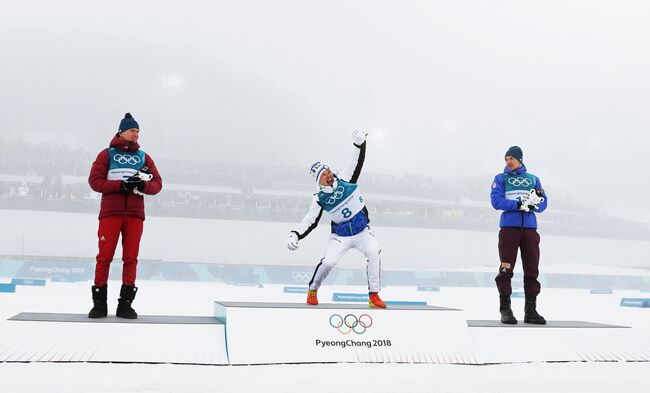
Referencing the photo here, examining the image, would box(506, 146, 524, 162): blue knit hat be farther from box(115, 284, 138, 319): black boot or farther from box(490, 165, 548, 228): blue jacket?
box(115, 284, 138, 319): black boot

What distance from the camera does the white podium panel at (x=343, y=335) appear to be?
18.8 ft

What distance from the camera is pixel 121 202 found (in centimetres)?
621

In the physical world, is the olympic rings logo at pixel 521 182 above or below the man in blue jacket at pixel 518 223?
above

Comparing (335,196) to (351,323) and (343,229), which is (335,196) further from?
(351,323)

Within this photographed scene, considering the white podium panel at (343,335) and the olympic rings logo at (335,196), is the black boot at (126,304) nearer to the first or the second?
the white podium panel at (343,335)

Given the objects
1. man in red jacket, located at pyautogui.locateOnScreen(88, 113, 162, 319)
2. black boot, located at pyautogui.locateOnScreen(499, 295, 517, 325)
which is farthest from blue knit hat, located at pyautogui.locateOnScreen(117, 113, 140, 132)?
black boot, located at pyautogui.locateOnScreen(499, 295, 517, 325)

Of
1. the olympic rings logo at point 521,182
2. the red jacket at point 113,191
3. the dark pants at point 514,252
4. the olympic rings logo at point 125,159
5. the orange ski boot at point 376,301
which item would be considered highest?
the olympic rings logo at point 125,159

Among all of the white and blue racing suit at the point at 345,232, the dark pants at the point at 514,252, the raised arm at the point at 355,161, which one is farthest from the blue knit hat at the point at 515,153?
the white and blue racing suit at the point at 345,232

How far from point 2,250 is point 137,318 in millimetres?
35942

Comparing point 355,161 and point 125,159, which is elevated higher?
point 355,161

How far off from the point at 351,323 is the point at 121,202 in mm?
2567

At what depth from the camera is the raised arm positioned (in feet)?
23.5

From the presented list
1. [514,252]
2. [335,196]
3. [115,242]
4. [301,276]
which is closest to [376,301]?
[335,196]

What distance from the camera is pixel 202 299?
14945 mm
